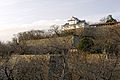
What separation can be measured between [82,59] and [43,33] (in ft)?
63.4

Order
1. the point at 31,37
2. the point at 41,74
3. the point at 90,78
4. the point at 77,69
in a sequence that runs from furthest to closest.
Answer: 1. the point at 31,37
2. the point at 41,74
3. the point at 77,69
4. the point at 90,78

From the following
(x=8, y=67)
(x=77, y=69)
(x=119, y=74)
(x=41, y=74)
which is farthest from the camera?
(x=8, y=67)

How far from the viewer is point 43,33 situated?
24.9 meters

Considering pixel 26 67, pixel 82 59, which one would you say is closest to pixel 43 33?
pixel 26 67

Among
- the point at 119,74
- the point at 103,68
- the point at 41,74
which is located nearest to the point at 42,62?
the point at 41,74

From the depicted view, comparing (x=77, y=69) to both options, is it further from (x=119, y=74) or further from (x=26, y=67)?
(x=26, y=67)

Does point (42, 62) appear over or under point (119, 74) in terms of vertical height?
over

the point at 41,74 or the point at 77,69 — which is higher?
the point at 77,69

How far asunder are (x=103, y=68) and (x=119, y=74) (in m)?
1.45

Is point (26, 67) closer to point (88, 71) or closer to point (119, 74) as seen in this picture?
point (88, 71)

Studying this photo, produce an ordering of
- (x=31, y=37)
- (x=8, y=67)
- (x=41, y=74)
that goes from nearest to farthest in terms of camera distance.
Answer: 1. (x=41, y=74)
2. (x=8, y=67)
3. (x=31, y=37)

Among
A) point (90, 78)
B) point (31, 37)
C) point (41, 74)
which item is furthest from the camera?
point (31, 37)

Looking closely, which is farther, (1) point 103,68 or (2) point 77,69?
(2) point 77,69

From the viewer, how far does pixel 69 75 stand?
19.5ft
